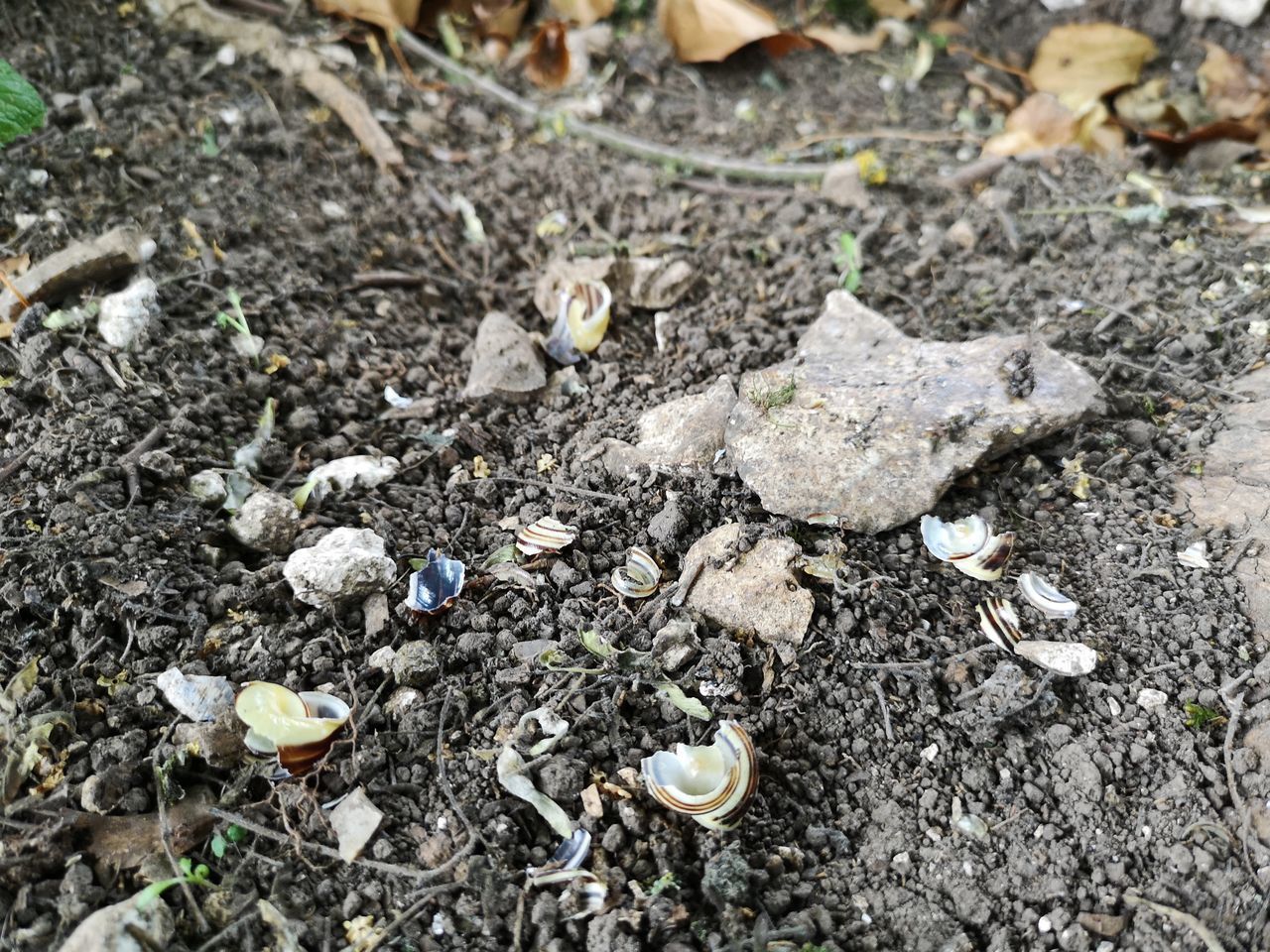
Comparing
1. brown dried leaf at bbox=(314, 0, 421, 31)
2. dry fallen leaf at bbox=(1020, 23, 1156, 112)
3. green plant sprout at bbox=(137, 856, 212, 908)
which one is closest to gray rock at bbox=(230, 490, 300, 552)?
green plant sprout at bbox=(137, 856, 212, 908)

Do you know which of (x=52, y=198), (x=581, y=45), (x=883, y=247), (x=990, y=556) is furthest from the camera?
(x=581, y=45)

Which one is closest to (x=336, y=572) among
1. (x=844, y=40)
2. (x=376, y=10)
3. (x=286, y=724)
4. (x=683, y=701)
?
(x=286, y=724)

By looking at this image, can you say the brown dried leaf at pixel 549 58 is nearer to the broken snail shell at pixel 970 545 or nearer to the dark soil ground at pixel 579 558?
the dark soil ground at pixel 579 558

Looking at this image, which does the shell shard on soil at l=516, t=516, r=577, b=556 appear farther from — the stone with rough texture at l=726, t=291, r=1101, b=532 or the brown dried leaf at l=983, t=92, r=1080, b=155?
the brown dried leaf at l=983, t=92, r=1080, b=155

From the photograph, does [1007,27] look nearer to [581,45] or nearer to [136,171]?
[581,45]

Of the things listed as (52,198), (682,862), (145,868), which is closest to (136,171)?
(52,198)
